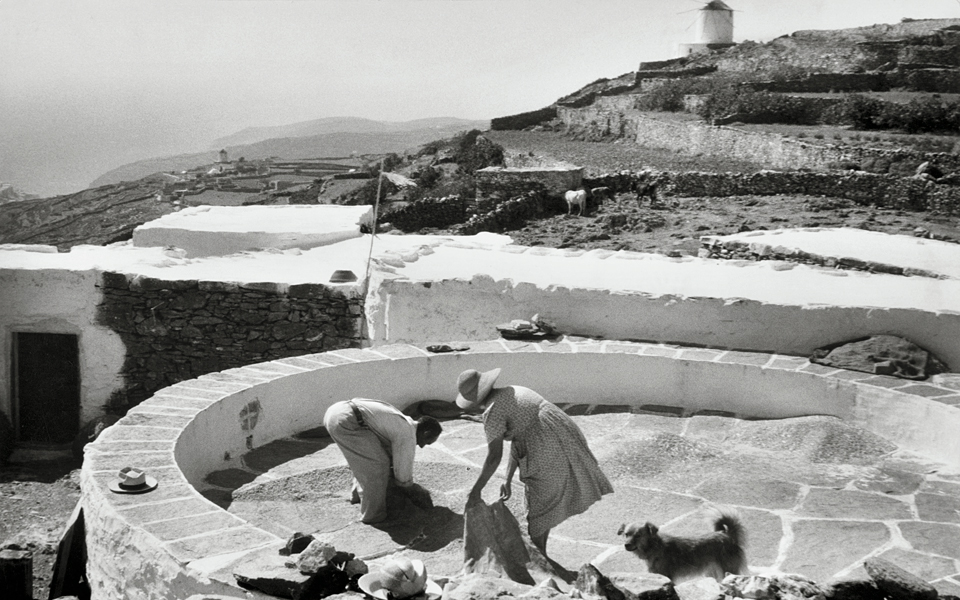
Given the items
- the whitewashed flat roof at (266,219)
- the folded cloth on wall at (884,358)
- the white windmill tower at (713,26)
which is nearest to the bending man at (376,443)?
the folded cloth on wall at (884,358)

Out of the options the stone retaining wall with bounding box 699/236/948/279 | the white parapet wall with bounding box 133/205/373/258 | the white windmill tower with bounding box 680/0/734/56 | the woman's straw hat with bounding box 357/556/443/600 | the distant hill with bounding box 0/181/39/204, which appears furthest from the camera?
the white windmill tower with bounding box 680/0/734/56

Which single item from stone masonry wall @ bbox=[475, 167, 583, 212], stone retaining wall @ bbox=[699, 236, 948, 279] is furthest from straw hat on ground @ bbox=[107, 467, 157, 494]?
stone masonry wall @ bbox=[475, 167, 583, 212]

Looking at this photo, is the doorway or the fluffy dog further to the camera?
the doorway

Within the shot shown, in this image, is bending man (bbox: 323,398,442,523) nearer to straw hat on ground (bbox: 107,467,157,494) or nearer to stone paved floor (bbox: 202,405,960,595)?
stone paved floor (bbox: 202,405,960,595)

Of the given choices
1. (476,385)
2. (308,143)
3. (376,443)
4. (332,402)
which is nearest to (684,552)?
(476,385)

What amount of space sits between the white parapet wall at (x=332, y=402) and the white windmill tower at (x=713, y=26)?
150ft

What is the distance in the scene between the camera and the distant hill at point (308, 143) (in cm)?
1834

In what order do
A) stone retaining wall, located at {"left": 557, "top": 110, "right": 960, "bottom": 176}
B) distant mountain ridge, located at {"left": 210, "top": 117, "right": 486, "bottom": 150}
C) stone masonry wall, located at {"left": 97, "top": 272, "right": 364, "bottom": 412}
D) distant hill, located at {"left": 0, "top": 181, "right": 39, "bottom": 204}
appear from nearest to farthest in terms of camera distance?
1. stone masonry wall, located at {"left": 97, "top": 272, "right": 364, "bottom": 412}
2. distant hill, located at {"left": 0, "top": 181, "right": 39, "bottom": 204}
3. distant mountain ridge, located at {"left": 210, "top": 117, "right": 486, "bottom": 150}
4. stone retaining wall, located at {"left": 557, "top": 110, "right": 960, "bottom": 176}

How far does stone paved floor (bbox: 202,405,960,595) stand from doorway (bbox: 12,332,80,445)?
19.7 feet

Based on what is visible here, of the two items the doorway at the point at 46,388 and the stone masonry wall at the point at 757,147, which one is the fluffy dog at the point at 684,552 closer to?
the doorway at the point at 46,388

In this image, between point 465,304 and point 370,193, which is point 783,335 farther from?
point 370,193

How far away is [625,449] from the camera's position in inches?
269

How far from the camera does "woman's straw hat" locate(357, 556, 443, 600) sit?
4133 mm

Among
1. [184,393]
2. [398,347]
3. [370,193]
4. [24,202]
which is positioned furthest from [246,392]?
[370,193]
